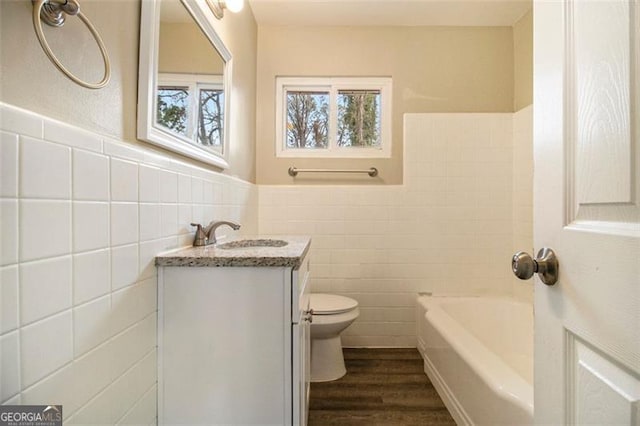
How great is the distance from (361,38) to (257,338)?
93.9 inches

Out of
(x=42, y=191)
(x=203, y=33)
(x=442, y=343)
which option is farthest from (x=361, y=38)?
(x=42, y=191)

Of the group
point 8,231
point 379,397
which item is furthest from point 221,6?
point 379,397

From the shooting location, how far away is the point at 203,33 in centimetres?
142

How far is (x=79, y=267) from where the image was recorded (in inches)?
27.1

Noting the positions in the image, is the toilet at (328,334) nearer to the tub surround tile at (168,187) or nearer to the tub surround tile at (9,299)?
the tub surround tile at (168,187)

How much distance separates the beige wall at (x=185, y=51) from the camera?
1104 mm

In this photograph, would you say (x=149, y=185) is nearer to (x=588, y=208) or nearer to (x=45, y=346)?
(x=45, y=346)

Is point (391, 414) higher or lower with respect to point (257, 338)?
lower

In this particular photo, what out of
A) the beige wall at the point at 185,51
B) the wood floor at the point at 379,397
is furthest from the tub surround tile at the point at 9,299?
the wood floor at the point at 379,397

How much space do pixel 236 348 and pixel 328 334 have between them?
3.40 feet

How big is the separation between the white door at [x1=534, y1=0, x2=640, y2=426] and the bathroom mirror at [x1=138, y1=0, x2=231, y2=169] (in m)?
1.08

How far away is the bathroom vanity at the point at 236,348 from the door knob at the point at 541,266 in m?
0.61

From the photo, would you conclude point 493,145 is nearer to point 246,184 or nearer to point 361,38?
point 361,38

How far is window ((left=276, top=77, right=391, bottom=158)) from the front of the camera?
2.50 m
